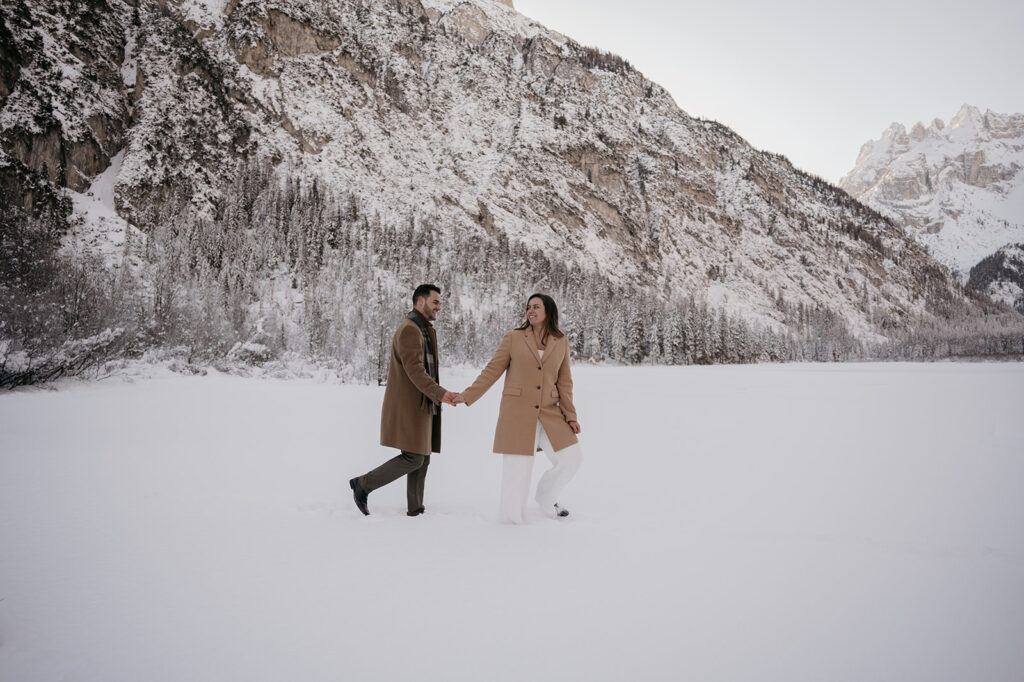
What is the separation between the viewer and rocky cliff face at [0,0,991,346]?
6562 cm

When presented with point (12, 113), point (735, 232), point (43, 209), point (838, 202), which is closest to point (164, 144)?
point (12, 113)

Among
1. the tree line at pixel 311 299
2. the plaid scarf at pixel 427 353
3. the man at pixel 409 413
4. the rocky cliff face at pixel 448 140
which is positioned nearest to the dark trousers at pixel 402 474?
the man at pixel 409 413

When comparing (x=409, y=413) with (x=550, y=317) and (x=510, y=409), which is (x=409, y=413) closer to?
(x=510, y=409)

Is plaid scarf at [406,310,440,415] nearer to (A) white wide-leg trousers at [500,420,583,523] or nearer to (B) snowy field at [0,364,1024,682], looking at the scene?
(A) white wide-leg trousers at [500,420,583,523]

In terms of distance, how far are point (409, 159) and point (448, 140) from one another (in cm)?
1175

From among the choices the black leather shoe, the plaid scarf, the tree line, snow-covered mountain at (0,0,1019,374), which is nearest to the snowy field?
the black leather shoe

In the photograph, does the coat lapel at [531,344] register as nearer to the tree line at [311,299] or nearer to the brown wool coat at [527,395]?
the brown wool coat at [527,395]

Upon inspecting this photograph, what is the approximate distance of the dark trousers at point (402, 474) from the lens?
4.29 meters

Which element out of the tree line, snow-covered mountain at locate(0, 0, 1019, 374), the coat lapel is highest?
snow-covered mountain at locate(0, 0, 1019, 374)

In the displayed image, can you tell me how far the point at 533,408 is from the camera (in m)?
4.20

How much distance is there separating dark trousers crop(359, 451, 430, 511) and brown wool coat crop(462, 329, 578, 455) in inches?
28.5

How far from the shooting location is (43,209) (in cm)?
5144

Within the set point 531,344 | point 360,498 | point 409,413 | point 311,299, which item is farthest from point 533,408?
point 311,299

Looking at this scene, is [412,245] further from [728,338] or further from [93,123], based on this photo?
[728,338]
